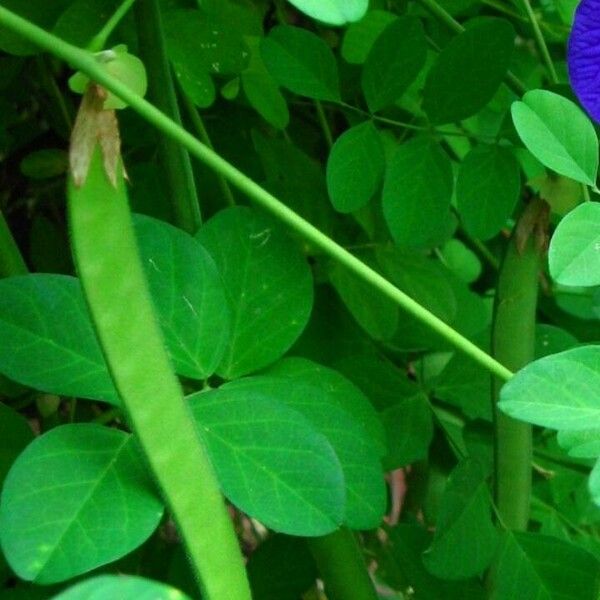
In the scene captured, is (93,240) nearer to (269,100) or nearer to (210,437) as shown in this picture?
(210,437)

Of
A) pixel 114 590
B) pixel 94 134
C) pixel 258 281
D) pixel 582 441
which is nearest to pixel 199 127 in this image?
pixel 258 281

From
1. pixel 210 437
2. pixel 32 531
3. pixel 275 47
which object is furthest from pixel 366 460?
pixel 275 47

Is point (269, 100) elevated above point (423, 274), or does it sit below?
above

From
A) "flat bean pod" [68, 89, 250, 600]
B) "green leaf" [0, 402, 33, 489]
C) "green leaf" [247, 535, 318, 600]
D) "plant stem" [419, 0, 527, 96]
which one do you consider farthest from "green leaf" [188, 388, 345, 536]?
"plant stem" [419, 0, 527, 96]

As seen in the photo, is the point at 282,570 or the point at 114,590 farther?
the point at 282,570

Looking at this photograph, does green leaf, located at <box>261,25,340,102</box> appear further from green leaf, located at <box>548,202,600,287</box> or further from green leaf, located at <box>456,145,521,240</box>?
green leaf, located at <box>548,202,600,287</box>

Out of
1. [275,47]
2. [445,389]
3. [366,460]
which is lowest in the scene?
[445,389]

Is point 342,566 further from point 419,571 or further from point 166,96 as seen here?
point 166,96
